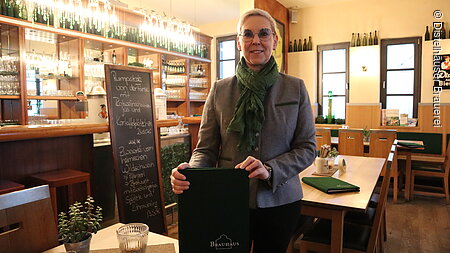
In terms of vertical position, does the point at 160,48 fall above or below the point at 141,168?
above

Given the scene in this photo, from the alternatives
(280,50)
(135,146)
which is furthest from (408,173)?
(280,50)

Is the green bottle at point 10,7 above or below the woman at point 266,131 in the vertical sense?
above

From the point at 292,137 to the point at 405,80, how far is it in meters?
6.50

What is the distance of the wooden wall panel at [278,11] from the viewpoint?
21.5 ft

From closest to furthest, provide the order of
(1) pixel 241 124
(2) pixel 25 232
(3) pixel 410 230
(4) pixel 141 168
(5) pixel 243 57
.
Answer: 1. (2) pixel 25 232
2. (1) pixel 241 124
3. (5) pixel 243 57
4. (4) pixel 141 168
5. (3) pixel 410 230

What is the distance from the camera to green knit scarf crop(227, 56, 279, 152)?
1.35 m

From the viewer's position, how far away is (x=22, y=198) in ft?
3.98

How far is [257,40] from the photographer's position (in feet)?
4.42

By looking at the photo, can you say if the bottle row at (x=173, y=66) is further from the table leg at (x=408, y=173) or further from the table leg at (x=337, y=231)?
the table leg at (x=337, y=231)

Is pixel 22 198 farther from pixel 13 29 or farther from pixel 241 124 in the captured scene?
pixel 13 29

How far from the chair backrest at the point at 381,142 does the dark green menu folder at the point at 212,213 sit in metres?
4.05

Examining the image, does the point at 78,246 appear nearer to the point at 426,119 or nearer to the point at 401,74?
the point at 426,119

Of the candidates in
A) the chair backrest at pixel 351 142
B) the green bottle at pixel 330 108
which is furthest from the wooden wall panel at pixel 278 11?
the chair backrest at pixel 351 142

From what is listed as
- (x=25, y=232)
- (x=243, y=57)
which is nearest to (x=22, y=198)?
(x=25, y=232)
